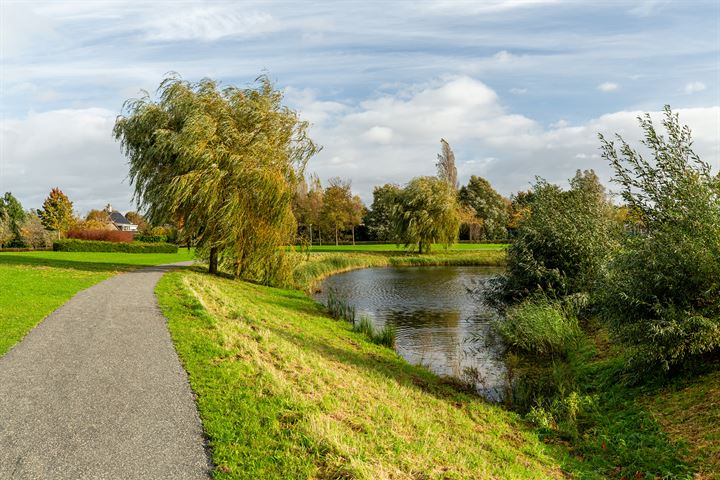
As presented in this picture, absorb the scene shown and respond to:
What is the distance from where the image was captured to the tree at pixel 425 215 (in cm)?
4909

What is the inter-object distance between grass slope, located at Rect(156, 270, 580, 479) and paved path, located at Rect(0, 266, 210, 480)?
360 millimetres

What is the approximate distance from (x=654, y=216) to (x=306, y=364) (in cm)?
831

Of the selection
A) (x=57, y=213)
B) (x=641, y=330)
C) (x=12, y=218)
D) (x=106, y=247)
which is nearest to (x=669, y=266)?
(x=641, y=330)

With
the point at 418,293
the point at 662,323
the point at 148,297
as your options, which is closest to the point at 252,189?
the point at 148,297

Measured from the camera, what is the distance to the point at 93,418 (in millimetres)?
7035

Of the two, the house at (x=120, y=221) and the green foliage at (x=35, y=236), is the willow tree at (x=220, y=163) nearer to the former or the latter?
the green foliage at (x=35, y=236)

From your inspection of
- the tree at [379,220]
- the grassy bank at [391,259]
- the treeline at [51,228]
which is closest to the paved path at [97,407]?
the grassy bank at [391,259]

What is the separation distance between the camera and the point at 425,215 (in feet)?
160

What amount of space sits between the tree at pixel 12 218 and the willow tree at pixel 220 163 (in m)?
51.8

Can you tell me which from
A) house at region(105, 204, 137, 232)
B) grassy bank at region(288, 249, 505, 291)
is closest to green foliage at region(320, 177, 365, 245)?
grassy bank at region(288, 249, 505, 291)

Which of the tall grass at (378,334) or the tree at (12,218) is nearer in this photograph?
the tall grass at (378,334)

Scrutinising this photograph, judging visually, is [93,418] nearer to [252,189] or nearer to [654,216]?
[654,216]

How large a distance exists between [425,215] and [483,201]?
29979mm

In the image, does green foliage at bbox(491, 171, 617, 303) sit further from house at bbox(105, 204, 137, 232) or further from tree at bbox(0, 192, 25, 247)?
→ house at bbox(105, 204, 137, 232)
